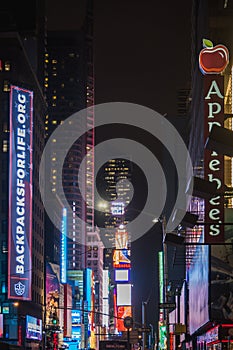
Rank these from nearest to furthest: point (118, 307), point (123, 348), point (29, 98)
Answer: point (123, 348) → point (29, 98) → point (118, 307)

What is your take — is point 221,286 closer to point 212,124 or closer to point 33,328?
point 212,124

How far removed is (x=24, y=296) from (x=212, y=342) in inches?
3316

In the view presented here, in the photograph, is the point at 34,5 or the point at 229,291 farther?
the point at 34,5

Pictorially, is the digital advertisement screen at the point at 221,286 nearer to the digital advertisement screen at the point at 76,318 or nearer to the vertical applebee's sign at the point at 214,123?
the vertical applebee's sign at the point at 214,123

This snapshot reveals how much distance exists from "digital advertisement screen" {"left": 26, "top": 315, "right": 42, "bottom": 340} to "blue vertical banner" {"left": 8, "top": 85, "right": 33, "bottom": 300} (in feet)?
23.8

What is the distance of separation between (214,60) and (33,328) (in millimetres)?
104876

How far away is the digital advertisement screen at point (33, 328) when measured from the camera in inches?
4911

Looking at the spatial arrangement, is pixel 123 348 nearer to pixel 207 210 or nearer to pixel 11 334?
pixel 207 210

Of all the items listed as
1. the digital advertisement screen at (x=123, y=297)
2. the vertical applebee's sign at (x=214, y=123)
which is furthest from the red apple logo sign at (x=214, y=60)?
the digital advertisement screen at (x=123, y=297)

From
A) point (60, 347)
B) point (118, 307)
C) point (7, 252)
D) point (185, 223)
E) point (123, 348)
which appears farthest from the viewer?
point (118, 307)

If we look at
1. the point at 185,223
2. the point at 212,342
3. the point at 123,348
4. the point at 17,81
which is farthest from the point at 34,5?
the point at 185,223

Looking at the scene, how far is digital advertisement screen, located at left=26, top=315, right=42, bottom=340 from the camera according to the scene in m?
125

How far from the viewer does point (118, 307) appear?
7092 inches

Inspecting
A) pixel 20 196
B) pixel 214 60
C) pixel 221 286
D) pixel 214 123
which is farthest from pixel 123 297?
pixel 214 123
